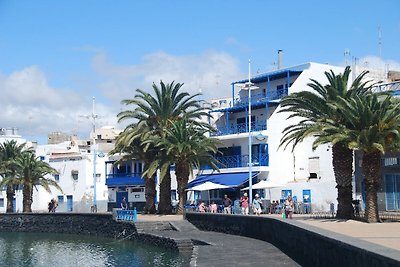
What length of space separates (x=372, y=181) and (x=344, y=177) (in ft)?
7.36

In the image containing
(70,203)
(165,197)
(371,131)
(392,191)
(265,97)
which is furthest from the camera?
(70,203)

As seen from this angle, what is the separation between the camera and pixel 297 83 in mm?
50844

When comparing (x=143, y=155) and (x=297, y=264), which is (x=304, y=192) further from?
(x=297, y=264)

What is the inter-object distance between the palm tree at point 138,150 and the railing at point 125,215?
135 inches

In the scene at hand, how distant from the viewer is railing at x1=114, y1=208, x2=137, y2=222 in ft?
131

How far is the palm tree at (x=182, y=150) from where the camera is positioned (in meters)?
42.9

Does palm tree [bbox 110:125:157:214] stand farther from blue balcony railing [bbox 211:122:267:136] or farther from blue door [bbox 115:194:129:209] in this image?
blue door [bbox 115:194:129:209]

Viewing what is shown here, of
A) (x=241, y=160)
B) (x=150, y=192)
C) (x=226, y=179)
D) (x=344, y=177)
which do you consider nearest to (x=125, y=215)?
(x=150, y=192)

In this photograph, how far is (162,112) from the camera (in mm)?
45594

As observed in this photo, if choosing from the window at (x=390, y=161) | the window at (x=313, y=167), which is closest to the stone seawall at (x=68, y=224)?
the window at (x=390, y=161)

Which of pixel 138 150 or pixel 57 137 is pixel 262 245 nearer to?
pixel 138 150

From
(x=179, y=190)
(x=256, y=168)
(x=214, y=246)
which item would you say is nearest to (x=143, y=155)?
A: (x=179, y=190)

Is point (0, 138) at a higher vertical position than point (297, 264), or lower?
higher

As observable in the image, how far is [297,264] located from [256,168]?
103 feet
